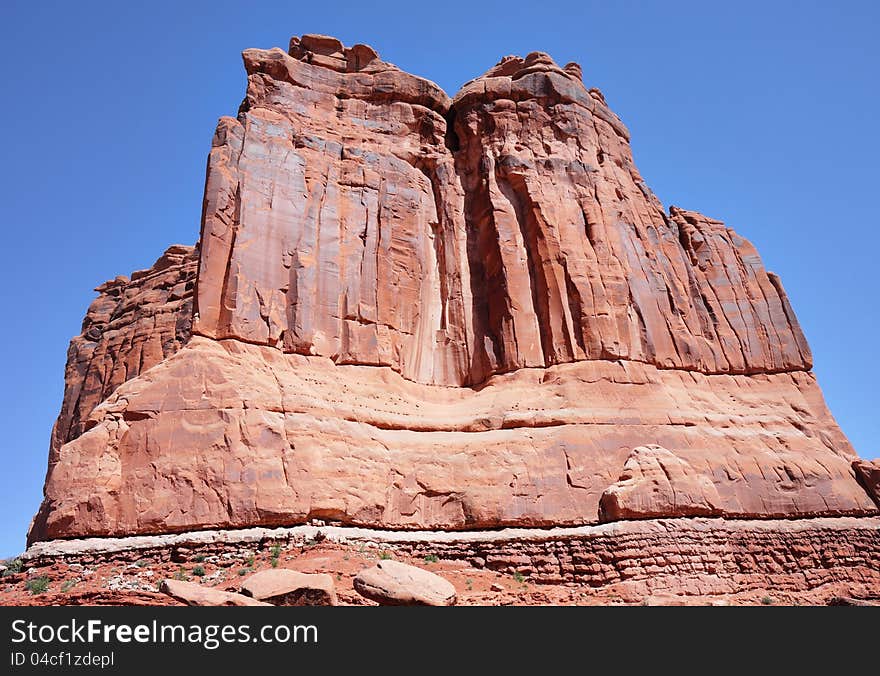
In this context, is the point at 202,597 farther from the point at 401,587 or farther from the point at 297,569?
the point at 297,569

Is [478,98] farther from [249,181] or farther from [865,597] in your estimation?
[865,597]

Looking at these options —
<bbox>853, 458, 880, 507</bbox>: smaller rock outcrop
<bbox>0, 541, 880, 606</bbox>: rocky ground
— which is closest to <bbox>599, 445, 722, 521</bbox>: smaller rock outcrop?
<bbox>0, 541, 880, 606</bbox>: rocky ground

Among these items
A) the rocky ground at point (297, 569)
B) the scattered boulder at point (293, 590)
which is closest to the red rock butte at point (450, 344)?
the rocky ground at point (297, 569)

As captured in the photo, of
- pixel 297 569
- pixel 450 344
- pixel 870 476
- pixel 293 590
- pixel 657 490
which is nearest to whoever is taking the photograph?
pixel 293 590

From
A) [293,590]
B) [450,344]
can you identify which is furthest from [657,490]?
[293,590]

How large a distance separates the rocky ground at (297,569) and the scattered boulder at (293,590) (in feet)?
3.32

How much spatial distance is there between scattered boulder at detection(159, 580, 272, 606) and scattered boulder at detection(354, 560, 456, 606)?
2.18 metres

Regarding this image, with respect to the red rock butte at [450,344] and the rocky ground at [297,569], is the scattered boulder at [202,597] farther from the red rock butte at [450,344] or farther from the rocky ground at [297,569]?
the red rock butte at [450,344]

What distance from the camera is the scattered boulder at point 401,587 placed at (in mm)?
13523

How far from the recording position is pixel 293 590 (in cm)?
1292

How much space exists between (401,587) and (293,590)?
2.11 meters

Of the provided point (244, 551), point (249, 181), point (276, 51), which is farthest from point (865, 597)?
point (276, 51)

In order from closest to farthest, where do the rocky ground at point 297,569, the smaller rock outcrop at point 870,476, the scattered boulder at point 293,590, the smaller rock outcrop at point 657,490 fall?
the scattered boulder at point 293,590 < the rocky ground at point 297,569 < the smaller rock outcrop at point 657,490 < the smaller rock outcrop at point 870,476

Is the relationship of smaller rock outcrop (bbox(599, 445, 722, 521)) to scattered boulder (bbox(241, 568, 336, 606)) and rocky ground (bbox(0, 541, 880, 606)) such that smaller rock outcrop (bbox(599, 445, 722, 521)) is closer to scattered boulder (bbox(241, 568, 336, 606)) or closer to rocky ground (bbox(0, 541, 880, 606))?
rocky ground (bbox(0, 541, 880, 606))
